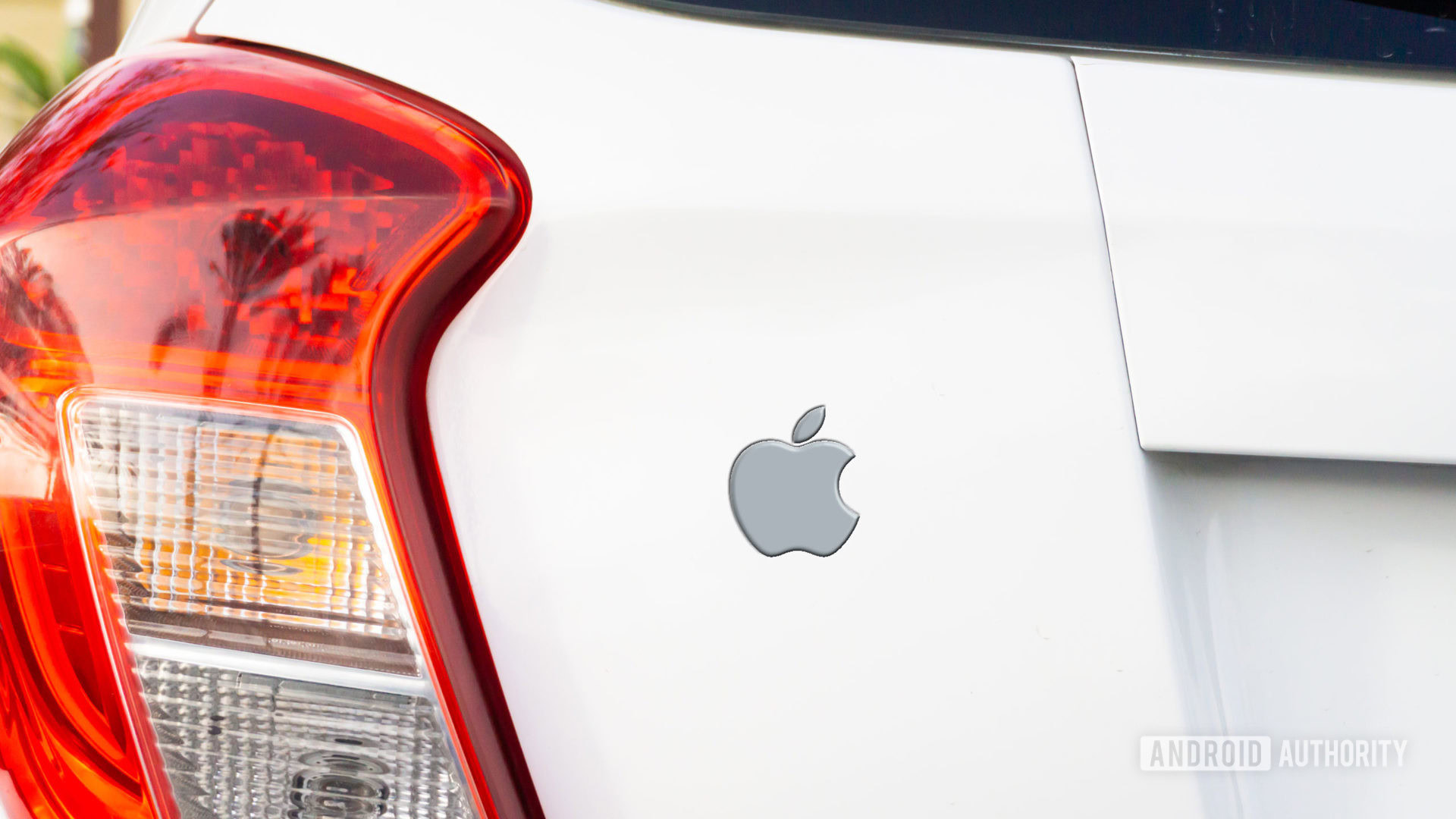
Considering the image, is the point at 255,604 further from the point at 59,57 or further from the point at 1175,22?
the point at 59,57

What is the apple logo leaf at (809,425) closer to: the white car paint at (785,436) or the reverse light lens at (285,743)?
the white car paint at (785,436)

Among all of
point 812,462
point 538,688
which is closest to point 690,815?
point 538,688

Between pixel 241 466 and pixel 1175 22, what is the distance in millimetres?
934

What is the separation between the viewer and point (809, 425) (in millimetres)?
837

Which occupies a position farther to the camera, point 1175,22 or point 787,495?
point 1175,22

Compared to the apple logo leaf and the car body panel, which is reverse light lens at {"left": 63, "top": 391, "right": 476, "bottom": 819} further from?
the apple logo leaf

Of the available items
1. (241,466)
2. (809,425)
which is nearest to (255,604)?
(241,466)

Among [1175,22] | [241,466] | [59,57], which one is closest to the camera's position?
[241,466]

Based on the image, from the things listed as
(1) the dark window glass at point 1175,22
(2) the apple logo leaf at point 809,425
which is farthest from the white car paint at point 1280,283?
(2) the apple logo leaf at point 809,425

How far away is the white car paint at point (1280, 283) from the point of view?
2.79 ft

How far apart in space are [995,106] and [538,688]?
62 centimetres

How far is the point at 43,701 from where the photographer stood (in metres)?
0.83

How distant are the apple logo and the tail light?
229mm

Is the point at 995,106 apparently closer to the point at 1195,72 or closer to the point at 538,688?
the point at 1195,72
